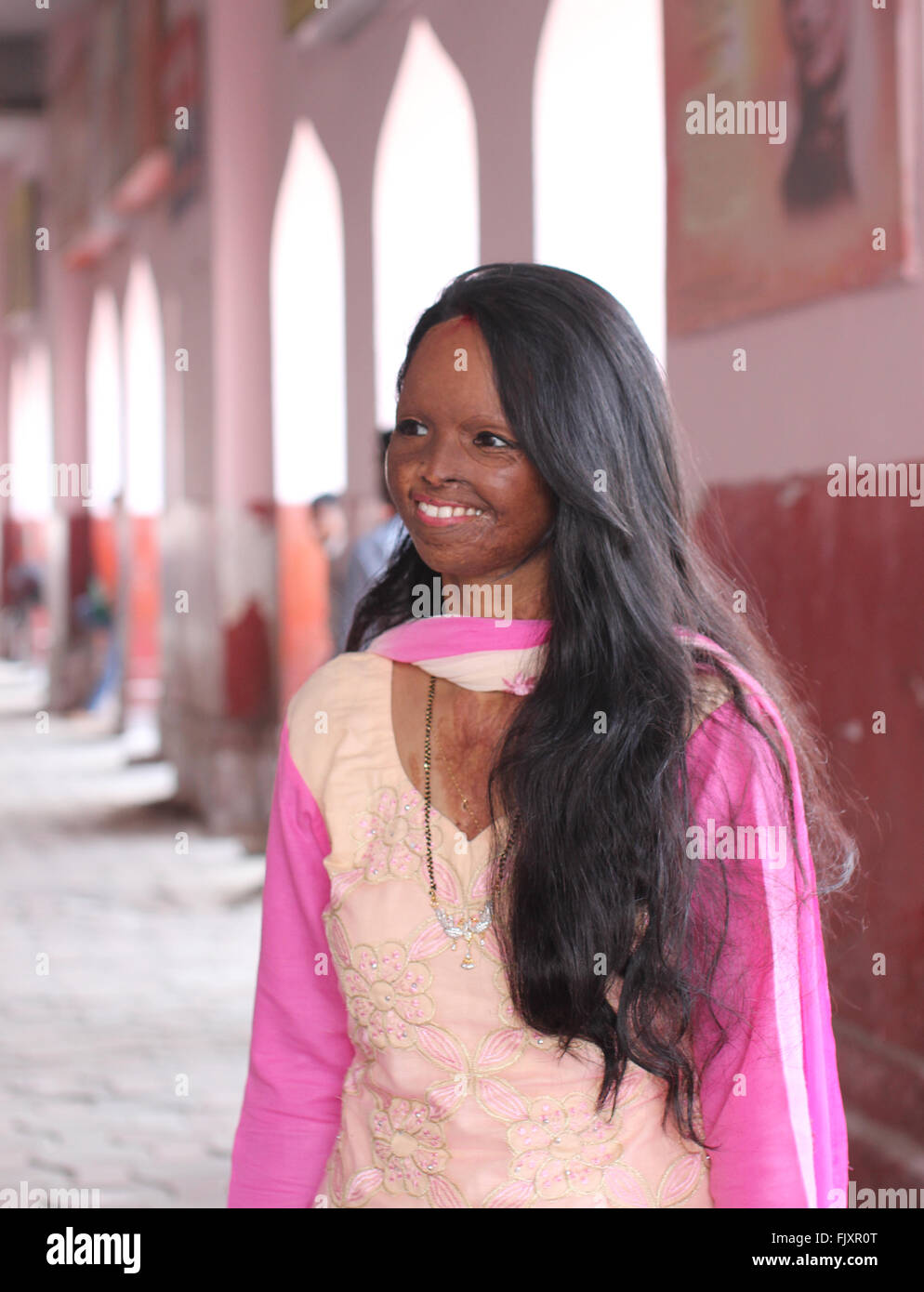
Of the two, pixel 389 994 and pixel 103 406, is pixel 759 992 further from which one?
pixel 103 406

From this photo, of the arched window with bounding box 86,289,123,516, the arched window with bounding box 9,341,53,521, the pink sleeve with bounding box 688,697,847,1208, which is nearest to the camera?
the pink sleeve with bounding box 688,697,847,1208

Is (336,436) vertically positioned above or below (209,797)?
above

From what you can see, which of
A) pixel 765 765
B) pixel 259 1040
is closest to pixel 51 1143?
pixel 259 1040

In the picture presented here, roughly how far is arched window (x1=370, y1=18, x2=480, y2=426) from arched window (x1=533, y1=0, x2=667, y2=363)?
1419mm

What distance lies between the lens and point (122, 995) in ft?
19.6

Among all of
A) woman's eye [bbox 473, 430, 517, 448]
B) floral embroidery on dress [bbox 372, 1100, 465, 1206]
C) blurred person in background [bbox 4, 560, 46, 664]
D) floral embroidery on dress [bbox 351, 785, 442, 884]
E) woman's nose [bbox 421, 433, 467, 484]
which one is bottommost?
blurred person in background [bbox 4, 560, 46, 664]

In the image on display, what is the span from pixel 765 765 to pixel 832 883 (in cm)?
29

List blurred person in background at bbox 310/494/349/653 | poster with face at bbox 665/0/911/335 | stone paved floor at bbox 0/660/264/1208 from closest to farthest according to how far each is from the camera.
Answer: poster with face at bbox 665/0/911/335, stone paved floor at bbox 0/660/264/1208, blurred person in background at bbox 310/494/349/653

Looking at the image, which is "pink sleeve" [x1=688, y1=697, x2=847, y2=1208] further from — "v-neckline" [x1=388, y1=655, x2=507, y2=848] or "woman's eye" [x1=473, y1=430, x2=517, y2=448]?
"woman's eye" [x1=473, y1=430, x2=517, y2=448]

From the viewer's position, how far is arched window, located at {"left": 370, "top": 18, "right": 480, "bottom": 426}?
707cm

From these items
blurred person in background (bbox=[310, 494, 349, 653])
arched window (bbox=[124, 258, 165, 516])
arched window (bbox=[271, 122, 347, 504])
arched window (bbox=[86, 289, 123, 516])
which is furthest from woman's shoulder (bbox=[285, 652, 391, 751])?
arched window (bbox=[86, 289, 123, 516])

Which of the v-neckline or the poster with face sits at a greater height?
the poster with face

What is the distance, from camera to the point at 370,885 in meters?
1.48

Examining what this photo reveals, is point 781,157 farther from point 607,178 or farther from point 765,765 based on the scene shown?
point 765,765
